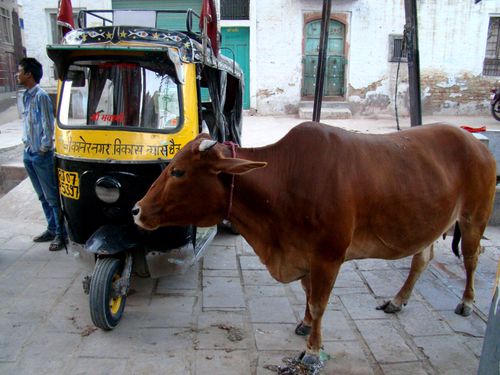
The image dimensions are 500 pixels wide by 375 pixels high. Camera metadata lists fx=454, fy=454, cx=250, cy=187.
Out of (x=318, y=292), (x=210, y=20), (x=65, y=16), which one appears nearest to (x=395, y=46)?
(x=210, y=20)

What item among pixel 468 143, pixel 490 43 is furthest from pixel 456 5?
pixel 468 143

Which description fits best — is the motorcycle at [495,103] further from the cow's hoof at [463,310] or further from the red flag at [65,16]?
the red flag at [65,16]

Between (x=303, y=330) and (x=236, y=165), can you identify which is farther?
(x=303, y=330)

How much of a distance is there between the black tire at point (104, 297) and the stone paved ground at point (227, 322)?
114 mm

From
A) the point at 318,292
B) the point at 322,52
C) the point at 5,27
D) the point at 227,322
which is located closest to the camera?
the point at 318,292

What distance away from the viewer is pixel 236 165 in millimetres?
2656

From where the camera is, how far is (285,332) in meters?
3.57

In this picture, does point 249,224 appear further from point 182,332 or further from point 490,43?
point 490,43

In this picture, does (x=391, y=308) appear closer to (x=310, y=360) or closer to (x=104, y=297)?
(x=310, y=360)

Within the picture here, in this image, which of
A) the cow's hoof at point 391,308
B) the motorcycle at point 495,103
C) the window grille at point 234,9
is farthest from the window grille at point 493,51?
the cow's hoof at point 391,308

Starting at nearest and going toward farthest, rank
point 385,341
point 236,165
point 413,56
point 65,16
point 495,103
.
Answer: point 236,165
point 385,341
point 65,16
point 413,56
point 495,103

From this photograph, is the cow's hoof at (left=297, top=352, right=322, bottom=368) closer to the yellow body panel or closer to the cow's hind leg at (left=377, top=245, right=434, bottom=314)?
the cow's hind leg at (left=377, top=245, right=434, bottom=314)

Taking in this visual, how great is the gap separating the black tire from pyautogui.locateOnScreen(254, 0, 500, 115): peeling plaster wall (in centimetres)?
1164

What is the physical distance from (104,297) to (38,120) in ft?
7.78
